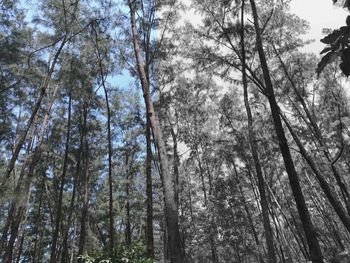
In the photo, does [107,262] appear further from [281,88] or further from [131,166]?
[131,166]

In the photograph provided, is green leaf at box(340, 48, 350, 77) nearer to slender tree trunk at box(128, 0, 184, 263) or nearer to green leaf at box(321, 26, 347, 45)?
green leaf at box(321, 26, 347, 45)

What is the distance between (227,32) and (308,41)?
4.81 meters

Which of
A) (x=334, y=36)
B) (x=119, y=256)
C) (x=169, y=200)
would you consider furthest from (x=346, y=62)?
(x=119, y=256)

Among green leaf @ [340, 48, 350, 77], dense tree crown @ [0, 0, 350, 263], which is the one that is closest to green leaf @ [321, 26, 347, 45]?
green leaf @ [340, 48, 350, 77]

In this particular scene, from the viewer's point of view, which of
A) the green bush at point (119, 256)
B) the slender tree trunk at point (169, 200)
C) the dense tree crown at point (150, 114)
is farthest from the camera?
the dense tree crown at point (150, 114)

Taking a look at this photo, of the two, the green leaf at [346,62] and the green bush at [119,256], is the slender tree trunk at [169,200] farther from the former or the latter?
the green leaf at [346,62]

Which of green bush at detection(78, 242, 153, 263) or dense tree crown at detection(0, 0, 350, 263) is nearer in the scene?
green bush at detection(78, 242, 153, 263)

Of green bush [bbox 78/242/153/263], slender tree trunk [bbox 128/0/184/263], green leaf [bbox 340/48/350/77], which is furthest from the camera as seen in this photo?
green bush [bbox 78/242/153/263]

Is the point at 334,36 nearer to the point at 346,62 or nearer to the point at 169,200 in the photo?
the point at 346,62

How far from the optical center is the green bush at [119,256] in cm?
470

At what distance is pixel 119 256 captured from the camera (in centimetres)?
484

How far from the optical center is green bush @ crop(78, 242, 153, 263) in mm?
4703

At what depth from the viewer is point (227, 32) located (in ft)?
31.9

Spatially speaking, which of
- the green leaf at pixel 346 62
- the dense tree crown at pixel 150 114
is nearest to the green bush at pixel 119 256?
the dense tree crown at pixel 150 114
